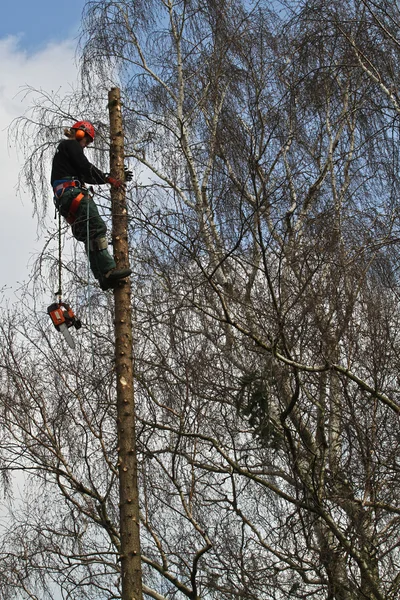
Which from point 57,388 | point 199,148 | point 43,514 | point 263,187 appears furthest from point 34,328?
point 263,187

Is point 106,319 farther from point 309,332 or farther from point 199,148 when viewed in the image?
point 309,332

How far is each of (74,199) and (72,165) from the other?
347mm

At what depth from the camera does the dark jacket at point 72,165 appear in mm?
6309

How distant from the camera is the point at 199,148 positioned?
8766 millimetres

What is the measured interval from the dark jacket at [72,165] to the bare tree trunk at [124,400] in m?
0.26

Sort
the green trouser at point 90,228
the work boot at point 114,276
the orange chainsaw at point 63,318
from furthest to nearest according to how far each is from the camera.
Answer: the orange chainsaw at point 63,318, the green trouser at point 90,228, the work boot at point 114,276

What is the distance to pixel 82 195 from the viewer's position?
6230mm

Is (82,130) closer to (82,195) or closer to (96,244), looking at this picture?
(82,195)

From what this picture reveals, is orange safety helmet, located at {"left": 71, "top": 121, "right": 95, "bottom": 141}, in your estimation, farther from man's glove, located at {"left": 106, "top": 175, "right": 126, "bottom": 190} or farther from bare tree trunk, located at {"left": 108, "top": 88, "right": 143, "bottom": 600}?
man's glove, located at {"left": 106, "top": 175, "right": 126, "bottom": 190}

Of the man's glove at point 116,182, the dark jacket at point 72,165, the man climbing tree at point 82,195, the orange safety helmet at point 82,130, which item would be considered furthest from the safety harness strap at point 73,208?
the orange safety helmet at point 82,130

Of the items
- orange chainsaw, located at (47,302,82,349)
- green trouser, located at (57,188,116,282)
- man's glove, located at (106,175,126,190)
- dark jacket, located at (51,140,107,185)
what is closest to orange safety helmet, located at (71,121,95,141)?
dark jacket, located at (51,140,107,185)

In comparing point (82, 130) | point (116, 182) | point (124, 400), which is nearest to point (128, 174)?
point (116, 182)

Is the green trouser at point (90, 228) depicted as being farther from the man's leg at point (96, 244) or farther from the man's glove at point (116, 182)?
the man's glove at point (116, 182)

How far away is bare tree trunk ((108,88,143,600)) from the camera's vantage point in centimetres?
514
